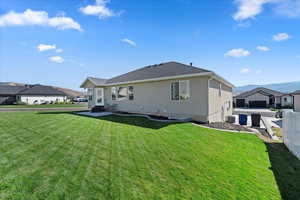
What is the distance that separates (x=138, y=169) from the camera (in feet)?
11.1

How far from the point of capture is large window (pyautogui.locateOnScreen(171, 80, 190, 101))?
9.86m

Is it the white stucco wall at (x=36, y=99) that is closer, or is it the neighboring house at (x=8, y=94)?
the neighboring house at (x=8, y=94)

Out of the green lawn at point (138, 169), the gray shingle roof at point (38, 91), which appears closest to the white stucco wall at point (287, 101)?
the green lawn at point (138, 169)

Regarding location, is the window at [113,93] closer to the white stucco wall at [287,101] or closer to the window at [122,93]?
the window at [122,93]

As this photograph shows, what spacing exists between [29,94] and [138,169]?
4273 cm

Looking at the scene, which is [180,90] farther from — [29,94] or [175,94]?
[29,94]

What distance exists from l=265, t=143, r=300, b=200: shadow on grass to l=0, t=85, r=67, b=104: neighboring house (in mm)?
43708

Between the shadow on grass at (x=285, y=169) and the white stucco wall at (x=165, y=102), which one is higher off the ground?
the white stucco wall at (x=165, y=102)

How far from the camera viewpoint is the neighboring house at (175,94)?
926cm

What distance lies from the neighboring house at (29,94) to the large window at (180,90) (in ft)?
125

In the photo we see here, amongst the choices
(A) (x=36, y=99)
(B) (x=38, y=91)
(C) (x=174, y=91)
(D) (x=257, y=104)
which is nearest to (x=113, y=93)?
(C) (x=174, y=91)

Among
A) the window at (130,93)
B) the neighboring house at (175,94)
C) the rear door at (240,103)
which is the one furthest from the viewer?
the rear door at (240,103)

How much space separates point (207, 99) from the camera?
358 inches

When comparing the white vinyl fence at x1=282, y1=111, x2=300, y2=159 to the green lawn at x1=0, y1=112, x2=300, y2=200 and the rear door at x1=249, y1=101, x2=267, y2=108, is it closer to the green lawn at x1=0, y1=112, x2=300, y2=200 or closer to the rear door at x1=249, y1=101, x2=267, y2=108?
the green lawn at x1=0, y1=112, x2=300, y2=200
